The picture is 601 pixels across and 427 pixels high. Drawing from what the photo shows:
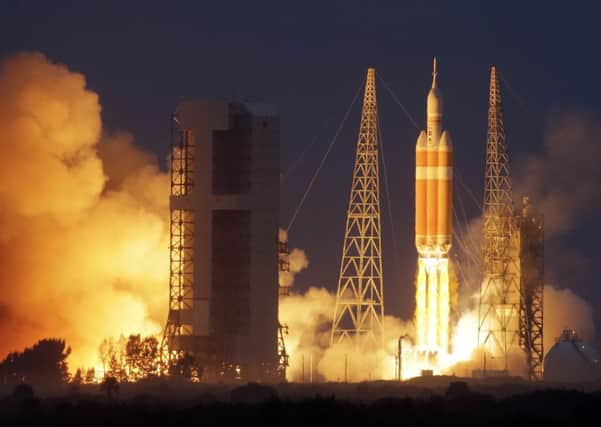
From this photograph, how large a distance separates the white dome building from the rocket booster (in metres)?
7.38

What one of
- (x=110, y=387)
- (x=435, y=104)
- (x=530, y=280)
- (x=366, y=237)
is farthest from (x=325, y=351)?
(x=110, y=387)

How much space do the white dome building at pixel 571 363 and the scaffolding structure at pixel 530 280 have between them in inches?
49.4

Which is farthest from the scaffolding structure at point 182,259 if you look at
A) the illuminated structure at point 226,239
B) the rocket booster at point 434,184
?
the rocket booster at point 434,184

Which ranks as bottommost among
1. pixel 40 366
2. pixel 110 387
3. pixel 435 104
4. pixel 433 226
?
pixel 110 387

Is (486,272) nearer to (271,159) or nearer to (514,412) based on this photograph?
(271,159)

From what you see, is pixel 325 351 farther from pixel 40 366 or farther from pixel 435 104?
pixel 40 366

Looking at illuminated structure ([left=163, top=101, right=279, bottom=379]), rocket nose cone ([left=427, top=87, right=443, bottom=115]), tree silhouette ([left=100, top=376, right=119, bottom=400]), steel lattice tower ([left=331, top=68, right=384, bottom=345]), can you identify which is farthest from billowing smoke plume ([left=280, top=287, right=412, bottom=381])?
tree silhouette ([left=100, top=376, right=119, bottom=400])

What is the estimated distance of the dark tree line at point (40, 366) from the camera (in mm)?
139625

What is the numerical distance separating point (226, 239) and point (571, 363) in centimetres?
1631

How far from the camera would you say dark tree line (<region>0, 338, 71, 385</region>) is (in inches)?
5497

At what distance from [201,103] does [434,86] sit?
407 inches

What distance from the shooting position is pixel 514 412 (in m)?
122

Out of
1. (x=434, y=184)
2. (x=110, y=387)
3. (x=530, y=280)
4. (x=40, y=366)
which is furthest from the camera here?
(x=530, y=280)

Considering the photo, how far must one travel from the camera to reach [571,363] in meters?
146
